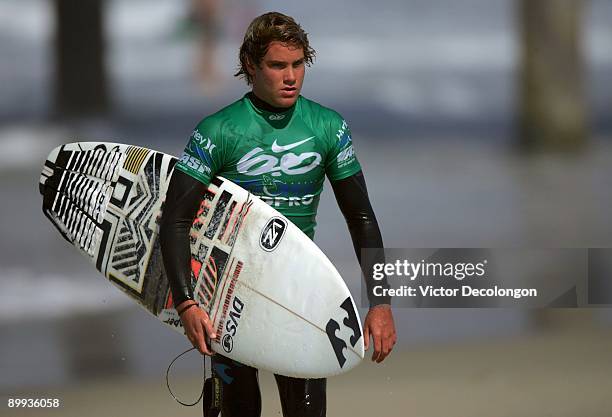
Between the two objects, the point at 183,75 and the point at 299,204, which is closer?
the point at 299,204

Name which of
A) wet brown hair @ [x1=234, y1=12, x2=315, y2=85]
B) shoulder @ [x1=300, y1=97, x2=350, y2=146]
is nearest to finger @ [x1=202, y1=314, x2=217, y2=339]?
shoulder @ [x1=300, y1=97, x2=350, y2=146]

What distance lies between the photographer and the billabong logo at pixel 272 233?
2873 millimetres

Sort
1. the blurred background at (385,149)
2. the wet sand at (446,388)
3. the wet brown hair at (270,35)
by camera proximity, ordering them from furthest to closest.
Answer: the blurred background at (385,149)
the wet sand at (446,388)
the wet brown hair at (270,35)

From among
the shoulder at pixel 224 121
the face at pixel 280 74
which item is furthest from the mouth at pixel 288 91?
the shoulder at pixel 224 121

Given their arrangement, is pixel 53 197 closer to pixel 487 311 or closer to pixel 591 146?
pixel 487 311

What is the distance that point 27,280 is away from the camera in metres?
5.98

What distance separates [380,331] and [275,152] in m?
0.49

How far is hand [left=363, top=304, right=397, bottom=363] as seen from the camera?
2873 millimetres

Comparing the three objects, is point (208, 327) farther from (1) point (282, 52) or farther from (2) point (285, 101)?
(1) point (282, 52)

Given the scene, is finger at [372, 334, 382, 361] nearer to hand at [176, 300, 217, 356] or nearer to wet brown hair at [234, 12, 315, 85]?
hand at [176, 300, 217, 356]

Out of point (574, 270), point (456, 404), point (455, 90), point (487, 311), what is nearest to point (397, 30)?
point (455, 90)

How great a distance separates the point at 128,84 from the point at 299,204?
3384 mm

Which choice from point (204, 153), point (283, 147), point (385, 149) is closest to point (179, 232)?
point (204, 153)

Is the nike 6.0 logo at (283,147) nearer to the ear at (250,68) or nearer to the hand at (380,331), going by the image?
the ear at (250,68)
